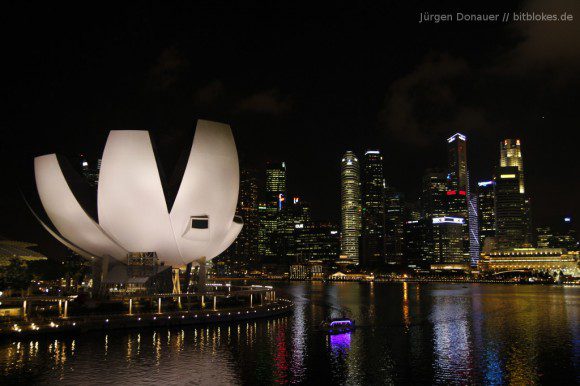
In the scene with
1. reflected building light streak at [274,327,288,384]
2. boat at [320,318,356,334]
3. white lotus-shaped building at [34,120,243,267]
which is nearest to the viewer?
reflected building light streak at [274,327,288,384]

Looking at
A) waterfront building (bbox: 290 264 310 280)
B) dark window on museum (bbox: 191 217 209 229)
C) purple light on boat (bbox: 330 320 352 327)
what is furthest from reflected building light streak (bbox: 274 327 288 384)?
waterfront building (bbox: 290 264 310 280)

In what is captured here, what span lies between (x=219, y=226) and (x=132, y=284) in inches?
248

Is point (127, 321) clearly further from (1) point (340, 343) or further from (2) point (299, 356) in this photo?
(1) point (340, 343)

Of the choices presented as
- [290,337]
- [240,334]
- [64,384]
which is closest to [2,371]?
[64,384]

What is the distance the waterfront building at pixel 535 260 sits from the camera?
13550 centimetres

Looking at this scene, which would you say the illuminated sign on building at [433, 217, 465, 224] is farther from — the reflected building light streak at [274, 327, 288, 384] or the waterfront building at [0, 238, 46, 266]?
the reflected building light streak at [274, 327, 288, 384]

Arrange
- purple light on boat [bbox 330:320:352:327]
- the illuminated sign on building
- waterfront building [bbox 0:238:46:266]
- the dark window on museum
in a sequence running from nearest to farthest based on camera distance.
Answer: the dark window on museum, purple light on boat [bbox 330:320:352:327], waterfront building [bbox 0:238:46:266], the illuminated sign on building

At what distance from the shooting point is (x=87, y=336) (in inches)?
1004

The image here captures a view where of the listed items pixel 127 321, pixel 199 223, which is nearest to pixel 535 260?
pixel 199 223

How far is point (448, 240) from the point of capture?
7205 inches

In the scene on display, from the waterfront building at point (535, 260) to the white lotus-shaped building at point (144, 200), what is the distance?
126 metres

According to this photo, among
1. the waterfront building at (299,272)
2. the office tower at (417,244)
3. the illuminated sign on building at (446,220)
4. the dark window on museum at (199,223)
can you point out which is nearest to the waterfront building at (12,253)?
the dark window on museum at (199,223)

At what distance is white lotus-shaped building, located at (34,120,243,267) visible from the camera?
91.5ft

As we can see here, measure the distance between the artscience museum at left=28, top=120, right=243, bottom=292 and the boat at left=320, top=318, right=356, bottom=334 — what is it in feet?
27.0
